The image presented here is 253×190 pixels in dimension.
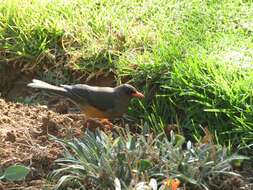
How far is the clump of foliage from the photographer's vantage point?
3.73m

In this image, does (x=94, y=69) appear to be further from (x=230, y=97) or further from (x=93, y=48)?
(x=230, y=97)

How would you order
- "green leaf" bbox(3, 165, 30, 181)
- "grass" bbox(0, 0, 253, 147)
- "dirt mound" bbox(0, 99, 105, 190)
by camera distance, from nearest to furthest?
"green leaf" bbox(3, 165, 30, 181) < "dirt mound" bbox(0, 99, 105, 190) < "grass" bbox(0, 0, 253, 147)

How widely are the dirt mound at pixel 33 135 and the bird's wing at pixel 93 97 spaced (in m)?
0.16

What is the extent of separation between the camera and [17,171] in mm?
3676

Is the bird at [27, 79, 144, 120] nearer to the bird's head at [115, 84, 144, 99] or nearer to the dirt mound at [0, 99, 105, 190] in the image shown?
the bird's head at [115, 84, 144, 99]

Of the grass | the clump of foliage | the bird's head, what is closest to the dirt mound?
the clump of foliage

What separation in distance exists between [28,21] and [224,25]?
5.82 feet

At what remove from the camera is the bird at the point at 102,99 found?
4.75m

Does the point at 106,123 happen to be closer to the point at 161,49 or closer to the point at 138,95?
the point at 138,95

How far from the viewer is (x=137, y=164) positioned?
12.4ft

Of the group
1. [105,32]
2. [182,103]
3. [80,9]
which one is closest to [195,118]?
[182,103]

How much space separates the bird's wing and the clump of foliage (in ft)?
2.66

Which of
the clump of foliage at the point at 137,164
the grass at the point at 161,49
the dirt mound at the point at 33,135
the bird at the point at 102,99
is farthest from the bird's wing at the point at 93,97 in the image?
the clump of foliage at the point at 137,164

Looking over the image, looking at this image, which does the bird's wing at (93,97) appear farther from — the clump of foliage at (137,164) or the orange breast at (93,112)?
the clump of foliage at (137,164)
